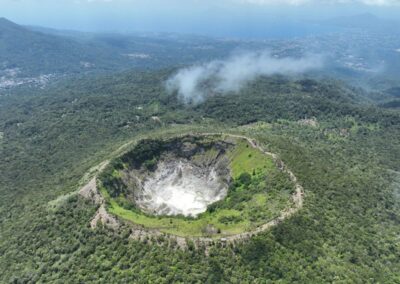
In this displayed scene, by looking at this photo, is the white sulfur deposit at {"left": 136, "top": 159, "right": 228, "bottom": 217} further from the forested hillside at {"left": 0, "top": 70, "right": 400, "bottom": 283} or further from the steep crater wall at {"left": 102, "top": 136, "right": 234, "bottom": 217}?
the forested hillside at {"left": 0, "top": 70, "right": 400, "bottom": 283}

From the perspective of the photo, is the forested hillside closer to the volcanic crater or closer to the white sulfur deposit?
the volcanic crater

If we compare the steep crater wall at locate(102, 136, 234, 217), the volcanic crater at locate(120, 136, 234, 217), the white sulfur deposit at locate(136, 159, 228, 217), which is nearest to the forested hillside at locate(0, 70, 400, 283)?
the steep crater wall at locate(102, 136, 234, 217)

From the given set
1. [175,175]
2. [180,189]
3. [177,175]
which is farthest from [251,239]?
[175,175]

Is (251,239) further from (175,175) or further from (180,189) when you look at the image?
(175,175)

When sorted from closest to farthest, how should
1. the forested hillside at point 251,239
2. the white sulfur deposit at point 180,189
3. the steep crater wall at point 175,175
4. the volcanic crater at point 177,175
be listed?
the forested hillside at point 251,239
the white sulfur deposit at point 180,189
the steep crater wall at point 175,175
the volcanic crater at point 177,175

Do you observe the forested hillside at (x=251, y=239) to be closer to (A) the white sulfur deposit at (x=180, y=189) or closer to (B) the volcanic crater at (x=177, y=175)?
(B) the volcanic crater at (x=177, y=175)

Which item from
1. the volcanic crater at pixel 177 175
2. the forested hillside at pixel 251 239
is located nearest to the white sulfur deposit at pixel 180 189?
the volcanic crater at pixel 177 175

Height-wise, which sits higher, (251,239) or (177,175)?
(251,239)

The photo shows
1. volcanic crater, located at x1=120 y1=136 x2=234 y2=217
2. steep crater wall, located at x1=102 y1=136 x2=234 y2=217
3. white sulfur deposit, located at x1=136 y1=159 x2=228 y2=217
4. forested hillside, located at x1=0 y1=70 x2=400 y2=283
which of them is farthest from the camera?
volcanic crater, located at x1=120 y1=136 x2=234 y2=217

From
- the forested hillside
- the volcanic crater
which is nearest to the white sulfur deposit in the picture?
the volcanic crater

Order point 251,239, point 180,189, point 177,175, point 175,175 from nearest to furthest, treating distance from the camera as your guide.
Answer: point 251,239
point 180,189
point 177,175
point 175,175

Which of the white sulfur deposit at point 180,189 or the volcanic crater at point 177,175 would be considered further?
the volcanic crater at point 177,175

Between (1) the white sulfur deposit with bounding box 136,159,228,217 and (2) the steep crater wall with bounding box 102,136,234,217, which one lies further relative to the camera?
(2) the steep crater wall with bounding box 102,136,234,217

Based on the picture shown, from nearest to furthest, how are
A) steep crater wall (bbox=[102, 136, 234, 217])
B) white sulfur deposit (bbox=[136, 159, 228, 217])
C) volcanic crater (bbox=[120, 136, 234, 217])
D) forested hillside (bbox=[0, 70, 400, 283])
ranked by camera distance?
forested hillside (bbox=[0, 70, 400, 283]), white sulfur deposit (bbox=[136, 159, 228, 217]), steep crater wall (bbox=[102, 136, 234, 217]), volcanic crater (bbox=[120, 136, 234, 217])
